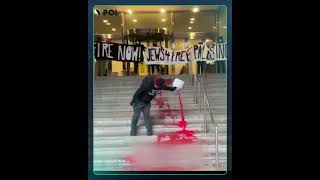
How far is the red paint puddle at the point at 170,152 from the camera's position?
431 cm

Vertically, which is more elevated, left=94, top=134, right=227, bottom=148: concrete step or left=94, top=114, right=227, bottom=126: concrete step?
left=94, top=114, right=227, bottom=126: concrete step

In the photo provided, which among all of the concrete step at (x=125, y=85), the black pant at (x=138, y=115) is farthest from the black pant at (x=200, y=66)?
the black pant at (x=138, y=115)

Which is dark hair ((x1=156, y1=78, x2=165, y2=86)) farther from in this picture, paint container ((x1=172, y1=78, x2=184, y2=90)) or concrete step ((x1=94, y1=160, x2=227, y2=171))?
concrete step ((x1=94, y1=160, x2=227, y2=171))

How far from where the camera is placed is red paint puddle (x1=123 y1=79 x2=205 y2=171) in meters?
4.31

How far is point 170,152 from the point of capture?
434cm

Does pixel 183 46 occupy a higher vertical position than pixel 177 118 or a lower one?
higher

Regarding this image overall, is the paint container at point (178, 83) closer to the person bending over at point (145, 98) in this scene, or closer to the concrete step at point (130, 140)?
the person bending over at point (145, 98)

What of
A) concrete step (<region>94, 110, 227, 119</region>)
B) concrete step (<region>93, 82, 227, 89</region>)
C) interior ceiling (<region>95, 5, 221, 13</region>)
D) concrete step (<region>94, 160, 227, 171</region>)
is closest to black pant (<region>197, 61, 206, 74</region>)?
concrete step (<region>93, 82, 227, 89</region>)

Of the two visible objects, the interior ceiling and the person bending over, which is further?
the person bending over

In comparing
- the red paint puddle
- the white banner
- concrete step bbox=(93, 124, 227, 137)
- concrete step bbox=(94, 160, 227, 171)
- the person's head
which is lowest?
concrete step bbox=(94, 160, 227, 171)
